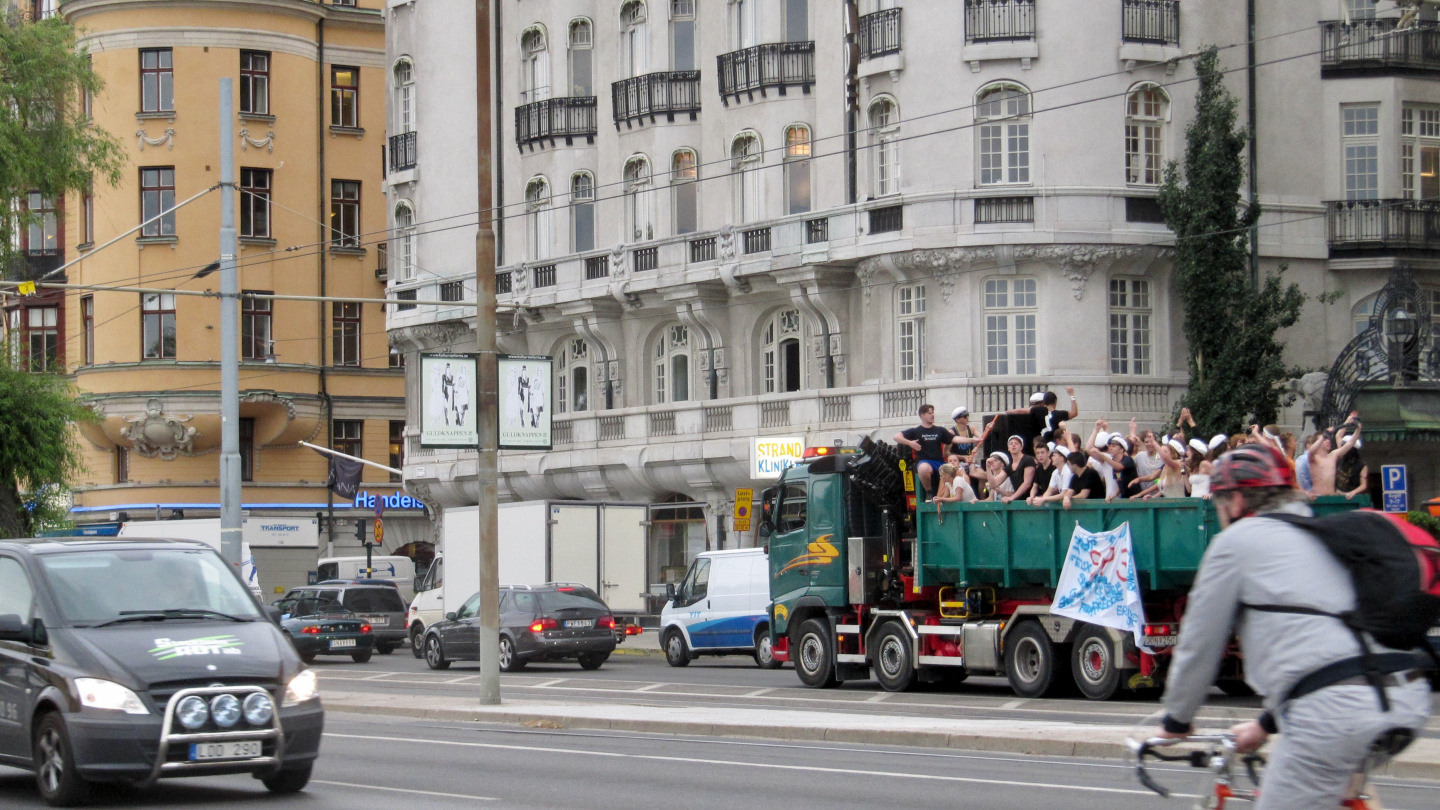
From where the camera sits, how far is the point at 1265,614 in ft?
19.1

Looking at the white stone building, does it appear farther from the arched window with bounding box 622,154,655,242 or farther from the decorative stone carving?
the decorative stone carving

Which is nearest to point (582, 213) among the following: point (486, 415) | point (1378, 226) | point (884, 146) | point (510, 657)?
point (884, 146)

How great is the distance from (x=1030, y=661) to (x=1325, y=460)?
13.9ft

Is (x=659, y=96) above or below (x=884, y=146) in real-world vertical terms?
above

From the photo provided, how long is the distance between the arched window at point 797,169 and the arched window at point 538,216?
829 centimetres

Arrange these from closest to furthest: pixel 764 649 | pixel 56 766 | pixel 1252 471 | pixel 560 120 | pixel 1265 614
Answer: pixel 1265 614 → pixel 1252 471 → pixel 56 766 → pixel 764 649 → pixel 560 120

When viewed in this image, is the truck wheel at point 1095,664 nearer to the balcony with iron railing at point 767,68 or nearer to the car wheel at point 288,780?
the car wheel at point 288,780

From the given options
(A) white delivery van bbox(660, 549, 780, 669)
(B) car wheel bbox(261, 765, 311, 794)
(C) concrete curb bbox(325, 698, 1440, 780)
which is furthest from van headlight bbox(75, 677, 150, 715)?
(A) white delivery van bbox(660, 549, 780, 669)

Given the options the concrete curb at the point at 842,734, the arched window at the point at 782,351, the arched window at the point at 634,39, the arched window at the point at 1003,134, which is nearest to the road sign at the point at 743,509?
the arched window at the point at 782,351

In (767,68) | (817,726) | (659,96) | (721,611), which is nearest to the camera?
(817,726)

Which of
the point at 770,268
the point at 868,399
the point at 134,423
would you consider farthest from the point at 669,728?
the point at 134,423

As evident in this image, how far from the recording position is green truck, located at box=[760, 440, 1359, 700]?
20.8 m

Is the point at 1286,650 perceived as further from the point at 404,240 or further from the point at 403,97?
the point at 403,97

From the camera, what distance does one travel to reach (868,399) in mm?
39375
